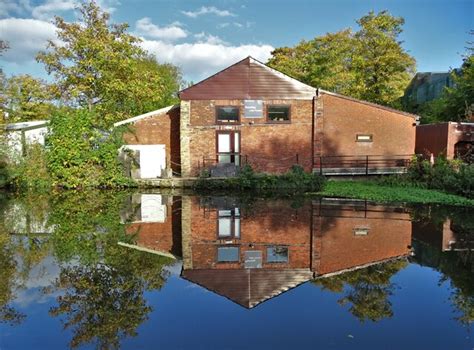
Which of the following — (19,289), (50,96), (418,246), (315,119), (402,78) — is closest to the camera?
(19,289)

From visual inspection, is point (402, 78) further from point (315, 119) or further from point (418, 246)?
point (418, 246)

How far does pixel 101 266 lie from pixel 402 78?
2932 cm

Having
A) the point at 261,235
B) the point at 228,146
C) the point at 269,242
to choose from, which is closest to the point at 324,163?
the point at 228,146

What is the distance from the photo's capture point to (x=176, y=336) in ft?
13.4

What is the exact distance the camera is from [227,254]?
714cm

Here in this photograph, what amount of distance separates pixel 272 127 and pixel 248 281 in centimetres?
1418

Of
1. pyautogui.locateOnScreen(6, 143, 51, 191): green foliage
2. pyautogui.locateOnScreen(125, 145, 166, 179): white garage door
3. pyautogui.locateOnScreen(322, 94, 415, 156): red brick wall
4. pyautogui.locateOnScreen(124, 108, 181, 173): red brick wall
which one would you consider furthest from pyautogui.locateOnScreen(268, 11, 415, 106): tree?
pyautogui.locateOnScreen(6, 143, 51, 191): green foliage

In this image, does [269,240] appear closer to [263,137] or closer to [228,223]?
[228,223]

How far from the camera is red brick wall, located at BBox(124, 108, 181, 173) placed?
21.1 meters

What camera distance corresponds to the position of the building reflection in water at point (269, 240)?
5.95 meters

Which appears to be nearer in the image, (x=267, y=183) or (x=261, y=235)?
(x=261, y=235)

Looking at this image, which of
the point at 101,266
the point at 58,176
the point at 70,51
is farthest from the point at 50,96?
the point at 101,266

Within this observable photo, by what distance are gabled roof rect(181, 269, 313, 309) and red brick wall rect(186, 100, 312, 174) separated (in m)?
13.3

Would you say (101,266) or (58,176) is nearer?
(101,266)
